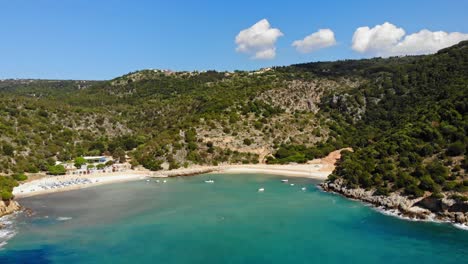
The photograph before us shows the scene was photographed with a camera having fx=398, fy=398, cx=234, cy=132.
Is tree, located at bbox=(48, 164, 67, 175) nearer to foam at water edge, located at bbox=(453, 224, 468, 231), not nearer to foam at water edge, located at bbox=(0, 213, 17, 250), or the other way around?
foam at water edge, located at bbox=(0, 213, 17, 250)

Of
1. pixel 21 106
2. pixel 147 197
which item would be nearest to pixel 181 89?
pixel 21 106

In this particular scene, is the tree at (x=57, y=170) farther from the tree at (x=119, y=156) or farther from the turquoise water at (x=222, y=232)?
the turquoise water at (x=222, y=232)

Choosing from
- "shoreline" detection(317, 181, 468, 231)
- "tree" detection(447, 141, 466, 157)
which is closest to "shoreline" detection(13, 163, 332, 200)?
"shoreline" detection(317, 181, 468, 231)

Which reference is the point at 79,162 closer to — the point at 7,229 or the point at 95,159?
the point at 95,159

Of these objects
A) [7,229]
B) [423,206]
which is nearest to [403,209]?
[423,206]

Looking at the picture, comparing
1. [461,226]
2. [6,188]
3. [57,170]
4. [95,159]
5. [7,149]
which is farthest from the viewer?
[95,159]
